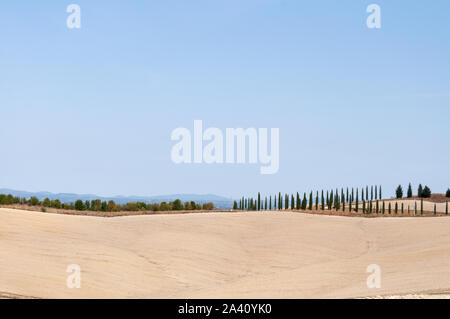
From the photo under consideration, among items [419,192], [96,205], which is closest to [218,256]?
[96,205]

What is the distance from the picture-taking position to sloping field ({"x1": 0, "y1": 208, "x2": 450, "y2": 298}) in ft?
75.2

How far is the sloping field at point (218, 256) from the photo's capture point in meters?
22.9

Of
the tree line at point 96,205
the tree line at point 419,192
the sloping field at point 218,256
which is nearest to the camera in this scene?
the sloping field at point 218,256

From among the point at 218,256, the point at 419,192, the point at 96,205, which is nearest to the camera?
the point at 218,256

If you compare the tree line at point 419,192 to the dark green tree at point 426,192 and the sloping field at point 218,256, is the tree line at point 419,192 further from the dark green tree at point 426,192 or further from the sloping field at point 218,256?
the sloping field at point 218,256

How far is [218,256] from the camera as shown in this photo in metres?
33.6

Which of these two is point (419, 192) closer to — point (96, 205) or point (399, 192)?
point (399, 192)

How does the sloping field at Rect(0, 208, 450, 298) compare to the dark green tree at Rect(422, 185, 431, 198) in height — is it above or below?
below

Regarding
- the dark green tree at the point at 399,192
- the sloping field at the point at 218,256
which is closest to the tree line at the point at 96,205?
the sloping field at the point at 218,256

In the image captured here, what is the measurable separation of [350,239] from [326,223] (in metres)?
6.94

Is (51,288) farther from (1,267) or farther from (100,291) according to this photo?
(1,267)

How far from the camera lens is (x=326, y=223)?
48.9m

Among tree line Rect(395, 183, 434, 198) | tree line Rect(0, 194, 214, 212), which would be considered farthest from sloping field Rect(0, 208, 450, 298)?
tree line Rect(395, 183, 434, 198)

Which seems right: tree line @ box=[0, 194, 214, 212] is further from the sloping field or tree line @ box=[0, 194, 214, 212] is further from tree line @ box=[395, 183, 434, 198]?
tree line @ box=[395, 183, 434, 198]
